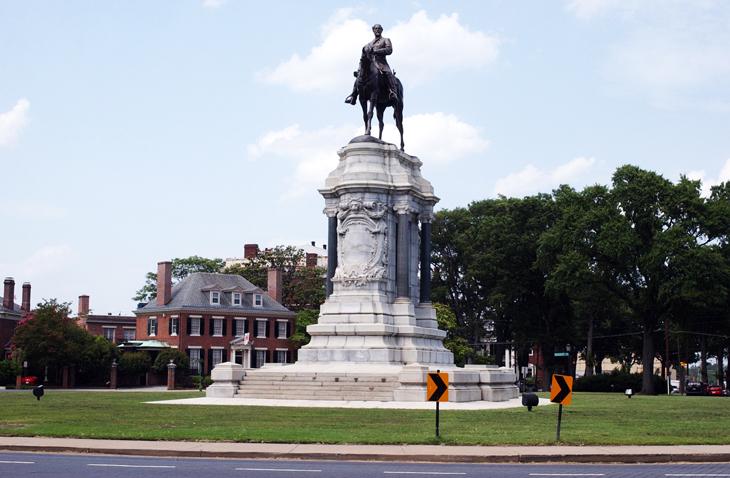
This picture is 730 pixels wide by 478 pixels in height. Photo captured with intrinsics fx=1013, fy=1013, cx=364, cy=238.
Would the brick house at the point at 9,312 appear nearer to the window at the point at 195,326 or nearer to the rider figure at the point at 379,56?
the window at the point at 195,326

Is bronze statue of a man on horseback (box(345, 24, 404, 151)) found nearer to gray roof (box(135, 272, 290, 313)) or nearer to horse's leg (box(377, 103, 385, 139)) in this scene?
horse's leg (box(377, 103, 385, 139))

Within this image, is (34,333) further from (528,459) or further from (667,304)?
(528,459)

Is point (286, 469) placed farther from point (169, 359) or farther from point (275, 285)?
point (275, 285)

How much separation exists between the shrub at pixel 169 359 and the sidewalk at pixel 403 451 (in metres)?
70.2

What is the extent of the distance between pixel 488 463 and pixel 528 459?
81 centimetres

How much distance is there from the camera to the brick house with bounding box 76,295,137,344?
358 feet

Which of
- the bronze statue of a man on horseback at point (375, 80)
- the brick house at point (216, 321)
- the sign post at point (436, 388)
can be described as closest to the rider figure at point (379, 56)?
the bronze statue of a man on horseback at point (375, 80)

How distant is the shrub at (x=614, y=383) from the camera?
263 feet

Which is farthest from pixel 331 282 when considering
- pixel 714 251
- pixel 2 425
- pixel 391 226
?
pixel 714 251

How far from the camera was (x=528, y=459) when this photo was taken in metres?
19.6

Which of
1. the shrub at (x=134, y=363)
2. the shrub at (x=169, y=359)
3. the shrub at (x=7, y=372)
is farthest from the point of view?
the shrub at (x=169, y=359)

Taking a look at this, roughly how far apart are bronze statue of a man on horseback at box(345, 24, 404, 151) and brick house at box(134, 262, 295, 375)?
49.4 metres

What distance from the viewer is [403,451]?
20.4 m

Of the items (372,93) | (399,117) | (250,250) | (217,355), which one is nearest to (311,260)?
(250,250)
